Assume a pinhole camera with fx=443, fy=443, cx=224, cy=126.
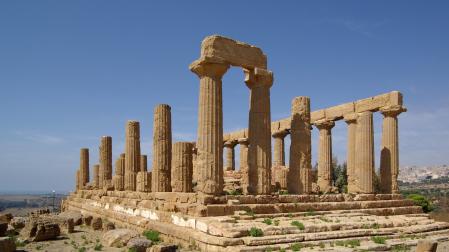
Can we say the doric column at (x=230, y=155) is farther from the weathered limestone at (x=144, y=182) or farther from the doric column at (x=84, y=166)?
the weathered limestone at (x=144, y=182)

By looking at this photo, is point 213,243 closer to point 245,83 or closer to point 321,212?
point 321,212

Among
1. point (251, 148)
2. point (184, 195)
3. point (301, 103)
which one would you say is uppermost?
point (301, 103)

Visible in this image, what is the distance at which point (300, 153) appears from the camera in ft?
64.6

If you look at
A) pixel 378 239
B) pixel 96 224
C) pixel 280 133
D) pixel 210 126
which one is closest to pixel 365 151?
pixel 378 239

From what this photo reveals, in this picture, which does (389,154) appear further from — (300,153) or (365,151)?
(300,153)

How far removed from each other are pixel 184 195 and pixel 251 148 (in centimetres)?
336

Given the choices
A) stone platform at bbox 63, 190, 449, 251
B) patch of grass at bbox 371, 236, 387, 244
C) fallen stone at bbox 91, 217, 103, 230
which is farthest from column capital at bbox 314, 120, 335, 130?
fallen stone at bbox 91, 217, 103, 230

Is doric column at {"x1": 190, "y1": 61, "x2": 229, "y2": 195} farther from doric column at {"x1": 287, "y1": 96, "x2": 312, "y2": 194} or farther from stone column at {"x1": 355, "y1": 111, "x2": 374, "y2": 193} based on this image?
stone column at {"x1": 355, "y1": 111, "x2": 374, "y2": 193}

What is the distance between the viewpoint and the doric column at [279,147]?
32.6 meters

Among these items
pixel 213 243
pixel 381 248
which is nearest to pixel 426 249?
pixel 381 248

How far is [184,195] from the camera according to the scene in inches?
673

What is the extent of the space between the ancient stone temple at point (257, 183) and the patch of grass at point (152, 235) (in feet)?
0.76

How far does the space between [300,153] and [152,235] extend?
24.4 ft

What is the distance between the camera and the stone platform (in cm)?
1355
